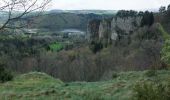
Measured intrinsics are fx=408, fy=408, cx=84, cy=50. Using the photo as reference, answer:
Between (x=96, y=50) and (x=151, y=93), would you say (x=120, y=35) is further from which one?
(x=151, y=93)

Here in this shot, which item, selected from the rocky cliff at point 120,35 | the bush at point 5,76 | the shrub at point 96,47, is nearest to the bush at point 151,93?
the bush at point 5,76

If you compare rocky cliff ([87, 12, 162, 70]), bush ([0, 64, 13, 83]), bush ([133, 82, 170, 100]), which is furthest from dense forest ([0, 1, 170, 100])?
bush ([133, 82, 170, 100])

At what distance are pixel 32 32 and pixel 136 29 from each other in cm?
6465

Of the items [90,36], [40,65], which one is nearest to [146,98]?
[40,65]

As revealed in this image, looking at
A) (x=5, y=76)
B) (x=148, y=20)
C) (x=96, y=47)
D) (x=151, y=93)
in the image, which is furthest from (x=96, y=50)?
(x=151, y=93)

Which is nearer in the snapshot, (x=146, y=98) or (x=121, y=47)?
(x=146, y=98)

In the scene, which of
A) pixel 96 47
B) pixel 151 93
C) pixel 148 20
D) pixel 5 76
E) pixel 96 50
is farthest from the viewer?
pixel 96 50

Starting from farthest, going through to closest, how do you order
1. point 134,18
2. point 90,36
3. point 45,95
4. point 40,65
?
point 90,36 < point 134,18 < point 40,65 < point 45,95

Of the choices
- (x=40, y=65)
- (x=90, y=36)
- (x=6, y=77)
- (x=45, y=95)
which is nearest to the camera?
(x=45, y=95)

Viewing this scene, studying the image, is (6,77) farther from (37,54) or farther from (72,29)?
(72,29)

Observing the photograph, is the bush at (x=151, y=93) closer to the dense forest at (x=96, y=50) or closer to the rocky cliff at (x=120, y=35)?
the dense forest at (x=96, y=50)

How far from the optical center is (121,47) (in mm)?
72750

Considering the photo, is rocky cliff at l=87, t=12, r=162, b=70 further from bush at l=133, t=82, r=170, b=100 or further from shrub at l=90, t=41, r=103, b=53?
bush at l=133, t=82, r=170, b=100

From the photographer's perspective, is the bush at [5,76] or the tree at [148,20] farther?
the tree at [148,20]
